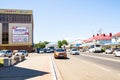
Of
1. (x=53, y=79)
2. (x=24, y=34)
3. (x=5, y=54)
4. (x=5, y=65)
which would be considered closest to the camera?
(x=53, y=79)

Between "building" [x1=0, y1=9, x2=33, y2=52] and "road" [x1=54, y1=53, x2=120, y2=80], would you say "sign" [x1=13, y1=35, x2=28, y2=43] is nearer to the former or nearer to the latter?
"building" [x1=0, y1=9, x2=33, y2=52]

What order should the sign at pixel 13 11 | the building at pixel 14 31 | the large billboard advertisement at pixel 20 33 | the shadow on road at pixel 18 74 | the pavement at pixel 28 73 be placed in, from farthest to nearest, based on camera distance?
the sign at pixel 13 11 < the building at pixel 14 31 < the large billboard advertisement at pixel 20 33 < the shadow on road at pixel 18 74 < the pavement at pixel 28 73

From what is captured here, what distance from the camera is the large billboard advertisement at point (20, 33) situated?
10219 centimetres

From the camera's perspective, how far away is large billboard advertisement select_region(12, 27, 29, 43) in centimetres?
10219

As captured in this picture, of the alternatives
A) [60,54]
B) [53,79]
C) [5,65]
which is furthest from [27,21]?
[53,79]

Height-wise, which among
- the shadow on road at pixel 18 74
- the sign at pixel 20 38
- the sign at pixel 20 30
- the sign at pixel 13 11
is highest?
the sign at pixel 13 11

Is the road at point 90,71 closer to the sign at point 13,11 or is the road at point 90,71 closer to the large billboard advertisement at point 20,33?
the large billboard advertisement at point 20,33

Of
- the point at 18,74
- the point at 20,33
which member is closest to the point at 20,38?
the point at 20,33

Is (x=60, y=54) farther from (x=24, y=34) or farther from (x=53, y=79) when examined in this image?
(x=24, y=34)

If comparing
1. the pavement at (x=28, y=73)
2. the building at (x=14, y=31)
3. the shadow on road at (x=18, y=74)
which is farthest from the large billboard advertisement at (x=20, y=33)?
the shadow on road at (x=18, y=74)

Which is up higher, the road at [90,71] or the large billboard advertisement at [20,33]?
the large billboard advertisement at [20,33]

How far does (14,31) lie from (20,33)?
266cm

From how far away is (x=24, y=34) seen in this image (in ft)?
336

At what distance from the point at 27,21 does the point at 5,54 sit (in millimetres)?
53121
